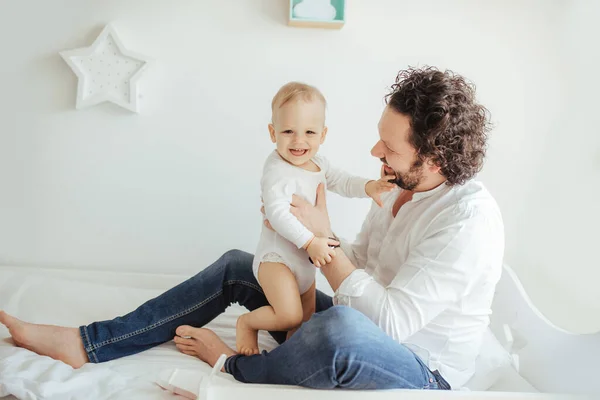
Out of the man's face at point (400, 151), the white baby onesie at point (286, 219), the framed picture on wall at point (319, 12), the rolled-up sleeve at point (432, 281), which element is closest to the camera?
the rolled-up sleeve at point (432, 281)

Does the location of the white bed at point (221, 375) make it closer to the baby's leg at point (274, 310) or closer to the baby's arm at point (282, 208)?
the baby's leg at point (274, 310)

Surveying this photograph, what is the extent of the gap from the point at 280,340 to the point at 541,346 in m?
0.73

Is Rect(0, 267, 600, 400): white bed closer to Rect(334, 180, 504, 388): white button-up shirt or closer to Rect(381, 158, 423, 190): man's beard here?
Rect(334, 180, 504, 388): white button-up shirt

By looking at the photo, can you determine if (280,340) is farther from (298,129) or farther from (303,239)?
(298,129)

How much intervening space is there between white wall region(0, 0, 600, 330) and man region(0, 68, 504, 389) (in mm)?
684

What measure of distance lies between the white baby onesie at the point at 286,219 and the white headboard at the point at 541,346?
61 centimetres

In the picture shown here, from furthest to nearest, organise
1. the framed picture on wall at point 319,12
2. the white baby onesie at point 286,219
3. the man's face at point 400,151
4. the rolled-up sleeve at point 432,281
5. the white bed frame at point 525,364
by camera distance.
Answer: the framed picture on wall at point 319,12
the white baby onesie at point 286,219
the man's face at point 400,151
the rolled-up sleeve at point 432,281
the white bed frame at point 525,364

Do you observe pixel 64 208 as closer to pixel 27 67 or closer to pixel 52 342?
pixel 27 67

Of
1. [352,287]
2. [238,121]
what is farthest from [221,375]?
[238,121]

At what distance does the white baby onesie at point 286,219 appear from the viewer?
150 cm

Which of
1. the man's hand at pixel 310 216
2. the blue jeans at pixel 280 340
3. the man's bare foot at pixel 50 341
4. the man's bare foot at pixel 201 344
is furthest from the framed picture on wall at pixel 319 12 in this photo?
the man's bare foot at pixel 50 341

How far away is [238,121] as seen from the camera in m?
2.17

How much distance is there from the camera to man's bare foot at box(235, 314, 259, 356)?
1.50 meters

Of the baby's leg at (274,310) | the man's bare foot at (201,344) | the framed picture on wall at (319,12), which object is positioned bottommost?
the man's bare foot at (201,344)
